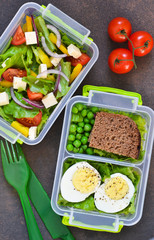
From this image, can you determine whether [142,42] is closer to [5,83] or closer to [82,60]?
[82,60]

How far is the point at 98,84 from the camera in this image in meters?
2.31

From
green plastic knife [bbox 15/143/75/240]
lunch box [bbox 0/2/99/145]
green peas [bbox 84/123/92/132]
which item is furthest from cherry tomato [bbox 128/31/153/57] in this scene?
green plastic knife [bbox 15/143/75/240]

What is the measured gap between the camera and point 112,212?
2129 mm

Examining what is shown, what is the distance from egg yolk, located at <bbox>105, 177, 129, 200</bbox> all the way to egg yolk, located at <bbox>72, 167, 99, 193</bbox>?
0.11 metres

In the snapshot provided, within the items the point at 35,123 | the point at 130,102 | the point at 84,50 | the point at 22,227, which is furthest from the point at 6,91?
the point at 22,227

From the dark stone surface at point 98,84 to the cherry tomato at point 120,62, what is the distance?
0.40 ft

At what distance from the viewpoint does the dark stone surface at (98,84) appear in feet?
7.52

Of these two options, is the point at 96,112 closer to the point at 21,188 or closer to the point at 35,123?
the point at 35,123

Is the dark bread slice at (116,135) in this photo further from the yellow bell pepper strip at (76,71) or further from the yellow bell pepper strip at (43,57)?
the yellow bell pepper strip at (43,57)

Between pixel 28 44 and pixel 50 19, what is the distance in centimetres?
25

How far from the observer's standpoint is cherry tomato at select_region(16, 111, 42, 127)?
210 cm

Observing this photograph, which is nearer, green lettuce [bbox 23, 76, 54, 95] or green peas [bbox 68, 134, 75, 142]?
green lettuce [bbox 23, 76, 54, 95]

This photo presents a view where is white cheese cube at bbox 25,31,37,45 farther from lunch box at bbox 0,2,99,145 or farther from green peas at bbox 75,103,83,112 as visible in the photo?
green peas at bbox 75,103,83,112

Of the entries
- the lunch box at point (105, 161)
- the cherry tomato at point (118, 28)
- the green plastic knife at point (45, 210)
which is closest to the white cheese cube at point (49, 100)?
the lunch box at point (105, 161)
